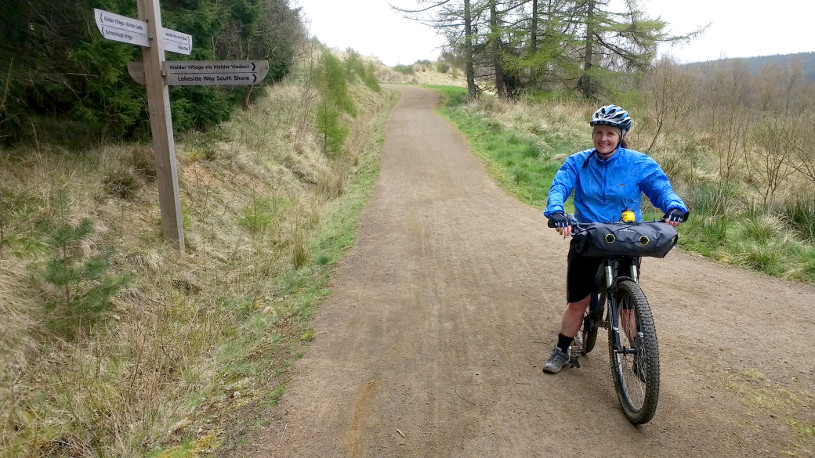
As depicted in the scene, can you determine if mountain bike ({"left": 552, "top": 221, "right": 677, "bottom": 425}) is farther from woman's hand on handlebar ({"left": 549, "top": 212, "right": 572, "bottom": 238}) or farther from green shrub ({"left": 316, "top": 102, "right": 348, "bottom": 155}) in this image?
green shrub ({"left": 316, "top": 102, "right": 348, "bottom": 155})

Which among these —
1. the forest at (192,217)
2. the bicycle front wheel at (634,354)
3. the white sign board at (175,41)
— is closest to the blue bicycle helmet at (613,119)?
the bicycle front wheel at (634,354)

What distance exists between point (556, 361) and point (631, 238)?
125 cm

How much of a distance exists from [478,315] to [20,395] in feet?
11.9

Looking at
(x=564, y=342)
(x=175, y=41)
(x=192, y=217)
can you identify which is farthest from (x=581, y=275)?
(x=192, y=217)

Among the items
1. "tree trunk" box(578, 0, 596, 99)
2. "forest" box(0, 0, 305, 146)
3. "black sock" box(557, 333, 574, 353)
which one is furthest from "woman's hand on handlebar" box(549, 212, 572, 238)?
"tree trunk" box(578, 0, 596, 99)

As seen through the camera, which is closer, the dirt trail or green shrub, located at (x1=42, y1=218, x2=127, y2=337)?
the dirt trail

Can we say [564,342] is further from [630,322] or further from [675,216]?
[675,216]

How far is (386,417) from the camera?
10.7 ft

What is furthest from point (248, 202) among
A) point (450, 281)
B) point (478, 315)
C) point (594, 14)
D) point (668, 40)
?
point (668, 40)

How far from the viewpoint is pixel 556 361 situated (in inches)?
147

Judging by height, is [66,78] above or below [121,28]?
below

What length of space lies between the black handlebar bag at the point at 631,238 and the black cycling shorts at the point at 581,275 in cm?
40

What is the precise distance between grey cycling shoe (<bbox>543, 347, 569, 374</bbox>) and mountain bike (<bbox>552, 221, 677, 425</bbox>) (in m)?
0.42

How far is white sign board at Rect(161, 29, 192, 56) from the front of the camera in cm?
614
